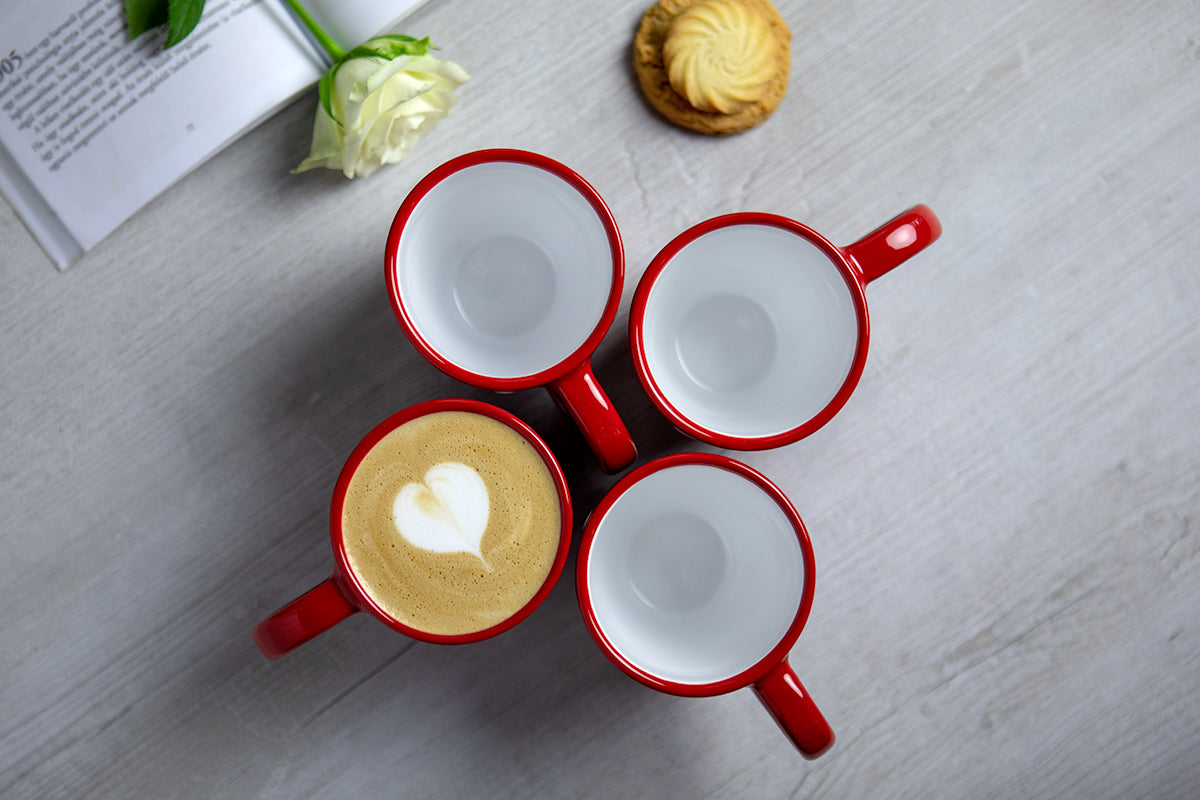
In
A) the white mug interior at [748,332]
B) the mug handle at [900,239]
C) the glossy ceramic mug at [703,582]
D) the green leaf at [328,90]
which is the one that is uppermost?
the green leaf at [328,90]

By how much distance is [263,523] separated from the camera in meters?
0.66

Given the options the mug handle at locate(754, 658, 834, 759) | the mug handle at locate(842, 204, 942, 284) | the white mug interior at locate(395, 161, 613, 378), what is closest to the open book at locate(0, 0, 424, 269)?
the white mug interior at locate(395, 161, 613, 378)

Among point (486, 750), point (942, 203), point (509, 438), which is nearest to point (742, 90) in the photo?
point (942, 203)

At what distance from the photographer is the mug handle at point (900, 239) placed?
546mm

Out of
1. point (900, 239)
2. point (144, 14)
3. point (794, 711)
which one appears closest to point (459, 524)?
point (794, 711)

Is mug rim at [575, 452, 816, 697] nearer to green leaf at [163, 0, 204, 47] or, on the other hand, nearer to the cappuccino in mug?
the cappuccino in mug

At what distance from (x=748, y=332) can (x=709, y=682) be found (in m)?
0.28

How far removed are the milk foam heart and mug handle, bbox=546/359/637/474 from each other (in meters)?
0.09

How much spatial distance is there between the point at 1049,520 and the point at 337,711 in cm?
65

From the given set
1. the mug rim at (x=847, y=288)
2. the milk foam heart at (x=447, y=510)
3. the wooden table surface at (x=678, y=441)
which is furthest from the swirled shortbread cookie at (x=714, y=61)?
the milk foam heart at (x=447, y=510)

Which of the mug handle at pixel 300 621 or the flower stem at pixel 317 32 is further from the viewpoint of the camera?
the flower stem at pixel 317 32

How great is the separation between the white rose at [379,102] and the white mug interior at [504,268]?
65 millimetres

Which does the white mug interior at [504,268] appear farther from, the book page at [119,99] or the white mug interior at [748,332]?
the book page at [119,99]

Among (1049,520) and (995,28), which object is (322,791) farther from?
(995,28)
